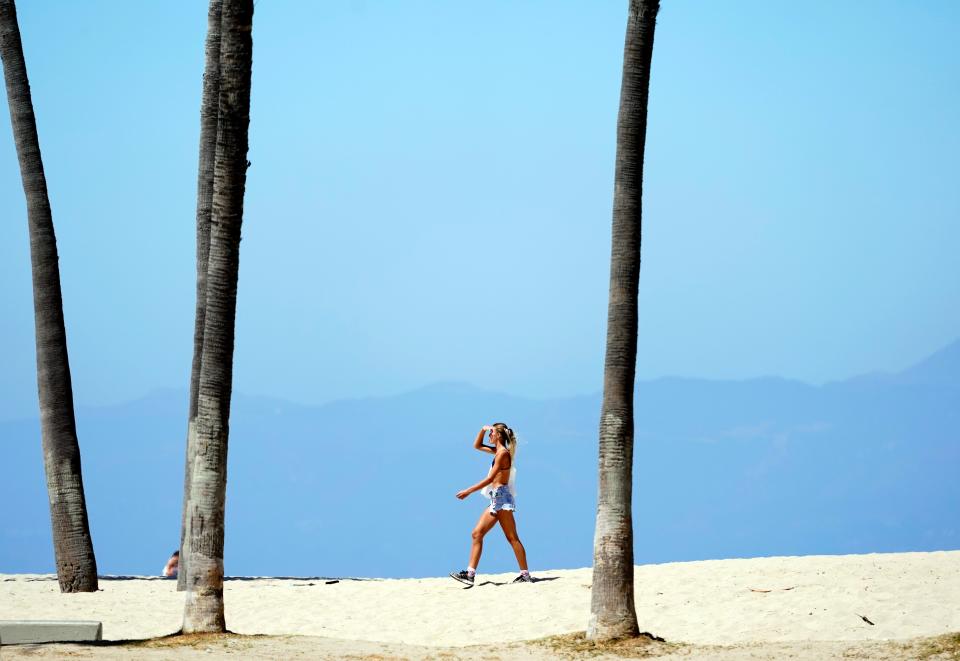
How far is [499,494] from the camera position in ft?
58.7

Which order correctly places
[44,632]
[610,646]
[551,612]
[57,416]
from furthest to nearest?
[57,416], [551,612], [44,632], [610,646]

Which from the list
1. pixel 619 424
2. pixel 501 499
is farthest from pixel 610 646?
pixel 501 499

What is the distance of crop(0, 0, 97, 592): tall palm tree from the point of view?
770 inches

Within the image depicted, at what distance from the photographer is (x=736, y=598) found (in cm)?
1609

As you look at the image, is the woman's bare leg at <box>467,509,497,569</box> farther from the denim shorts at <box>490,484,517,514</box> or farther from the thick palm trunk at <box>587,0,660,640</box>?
the thick palm trunk at <box>587,0,660,640</box>

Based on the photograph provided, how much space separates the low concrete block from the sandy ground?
723 millimetres

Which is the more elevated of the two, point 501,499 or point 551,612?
point 501,499

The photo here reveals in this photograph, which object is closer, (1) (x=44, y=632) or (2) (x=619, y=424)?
(2) (x=619, y=424)

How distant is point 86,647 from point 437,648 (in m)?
3.19

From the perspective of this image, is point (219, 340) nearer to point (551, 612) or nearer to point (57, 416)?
point (551, 612)

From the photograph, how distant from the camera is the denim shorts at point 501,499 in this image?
17.9 m

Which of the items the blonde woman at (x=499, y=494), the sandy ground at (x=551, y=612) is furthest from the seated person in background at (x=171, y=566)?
the blonde woman at (x=499, y=494)

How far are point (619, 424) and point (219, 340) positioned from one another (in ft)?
12.8

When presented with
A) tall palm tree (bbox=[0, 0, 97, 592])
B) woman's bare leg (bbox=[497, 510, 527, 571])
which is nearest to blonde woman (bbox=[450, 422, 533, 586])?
woman's bare leg (bbox=[497, 510, 527, 571])
